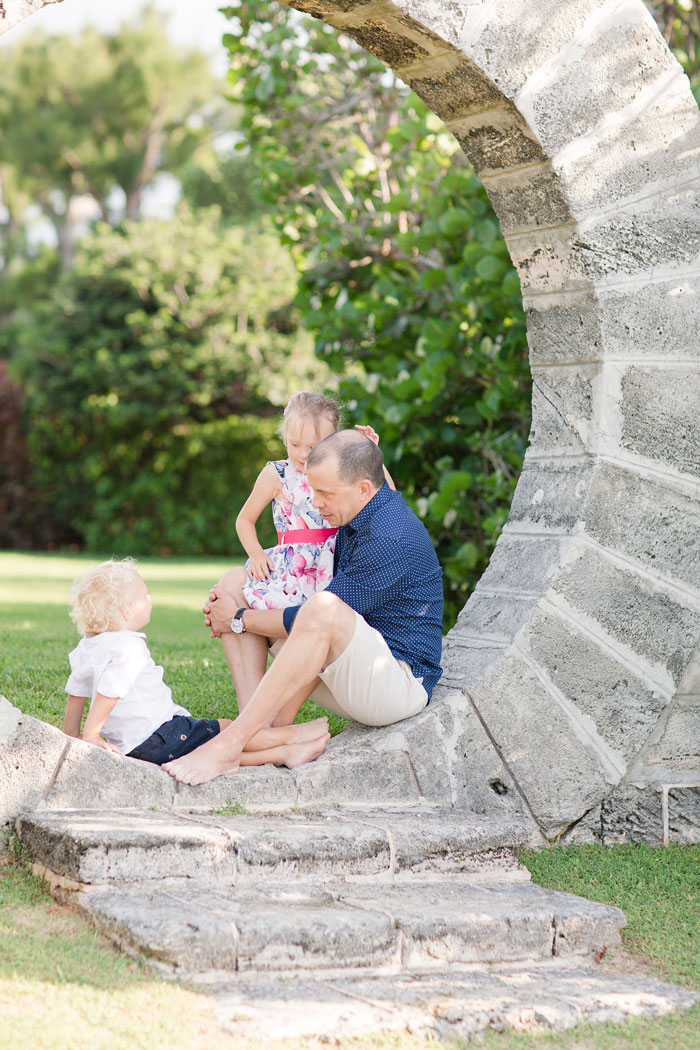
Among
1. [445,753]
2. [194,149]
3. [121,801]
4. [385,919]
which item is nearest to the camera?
[385,919]

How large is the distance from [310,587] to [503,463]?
156 cm

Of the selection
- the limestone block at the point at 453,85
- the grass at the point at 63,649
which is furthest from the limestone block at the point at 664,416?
the grass at the point at 63,649

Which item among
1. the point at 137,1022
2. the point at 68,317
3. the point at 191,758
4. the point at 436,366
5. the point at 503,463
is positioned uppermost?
the point at 68,317

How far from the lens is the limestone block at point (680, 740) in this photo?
367 cm

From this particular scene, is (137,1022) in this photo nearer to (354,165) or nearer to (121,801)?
(121,801)

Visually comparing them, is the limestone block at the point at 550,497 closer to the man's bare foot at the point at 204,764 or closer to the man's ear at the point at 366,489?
the man's ear at the point at 366,489

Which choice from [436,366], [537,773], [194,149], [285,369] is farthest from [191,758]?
[194,149]

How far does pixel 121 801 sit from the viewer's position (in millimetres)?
3078

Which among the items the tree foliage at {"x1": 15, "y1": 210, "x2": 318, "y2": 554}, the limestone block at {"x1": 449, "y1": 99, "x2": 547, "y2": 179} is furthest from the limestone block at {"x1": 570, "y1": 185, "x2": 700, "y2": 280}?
the tree foliage at {"x1": 15, "y1": 210, "x2": 318, "y2": 554}

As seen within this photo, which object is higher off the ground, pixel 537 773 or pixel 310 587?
pixel 310 587

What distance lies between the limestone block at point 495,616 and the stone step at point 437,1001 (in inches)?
42.8

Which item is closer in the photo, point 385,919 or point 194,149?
point 385,919

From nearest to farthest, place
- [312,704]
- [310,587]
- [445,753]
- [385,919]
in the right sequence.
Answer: [385,919] → [445,753] → [310,587] → [312,704]

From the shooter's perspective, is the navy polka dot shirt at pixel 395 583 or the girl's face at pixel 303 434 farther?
the girl's face at pixel 303 434
